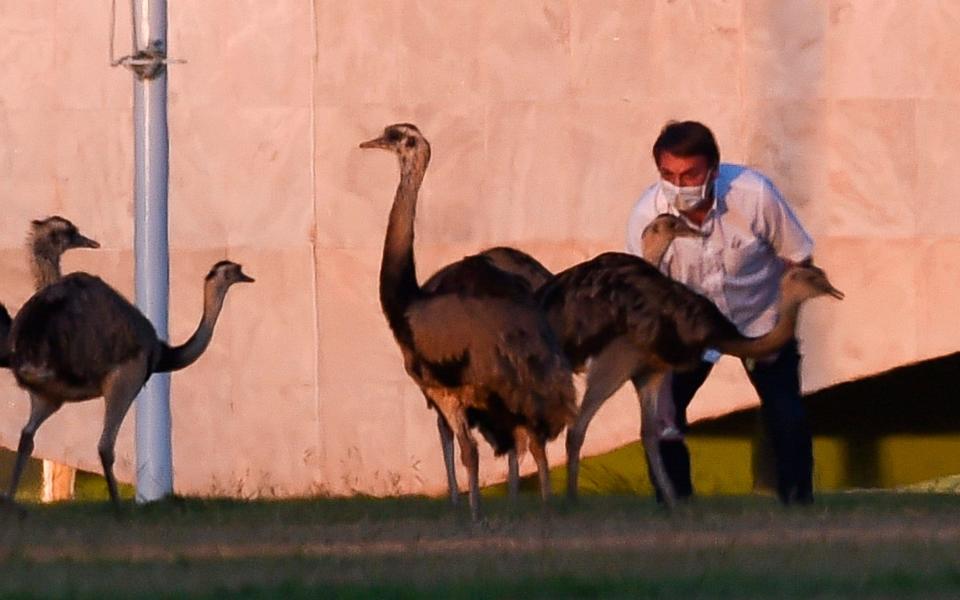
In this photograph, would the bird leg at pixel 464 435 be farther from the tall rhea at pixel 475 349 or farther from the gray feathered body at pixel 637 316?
the gray feathered body at pixel 637 316

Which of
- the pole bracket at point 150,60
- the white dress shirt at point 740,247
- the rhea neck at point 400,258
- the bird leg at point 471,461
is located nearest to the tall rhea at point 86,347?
the rhea neck at point 400,258

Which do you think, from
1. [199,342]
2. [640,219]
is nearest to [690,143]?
[640,219]

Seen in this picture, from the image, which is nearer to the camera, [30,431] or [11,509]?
[11,509]

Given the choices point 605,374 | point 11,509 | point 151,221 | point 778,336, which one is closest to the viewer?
point 605,374

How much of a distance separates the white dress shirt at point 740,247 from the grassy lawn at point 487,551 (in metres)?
1.01

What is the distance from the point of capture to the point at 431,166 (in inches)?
715

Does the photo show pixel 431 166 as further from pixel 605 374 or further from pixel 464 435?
pixel 464 435

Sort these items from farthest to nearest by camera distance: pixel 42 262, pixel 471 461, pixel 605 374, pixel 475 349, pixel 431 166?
pixel 431 166, pixel 42 262, pixel 605 374, pixel 471 461, pixel 475 349

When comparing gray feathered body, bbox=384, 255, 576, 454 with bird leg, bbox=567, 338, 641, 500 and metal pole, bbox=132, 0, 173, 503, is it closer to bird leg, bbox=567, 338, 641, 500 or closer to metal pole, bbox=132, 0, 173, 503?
bird leg, bbox=567, 338, 641, 500

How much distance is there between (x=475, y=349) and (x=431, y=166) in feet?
24.7

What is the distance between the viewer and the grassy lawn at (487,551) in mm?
7812

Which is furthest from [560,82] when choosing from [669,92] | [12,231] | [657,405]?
[657,405]

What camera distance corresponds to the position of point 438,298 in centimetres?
1088

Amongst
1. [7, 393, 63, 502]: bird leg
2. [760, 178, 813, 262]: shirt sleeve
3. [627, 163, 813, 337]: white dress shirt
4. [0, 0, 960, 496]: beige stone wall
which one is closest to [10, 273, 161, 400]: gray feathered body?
[7, 393, 63, 502]: bird leg
